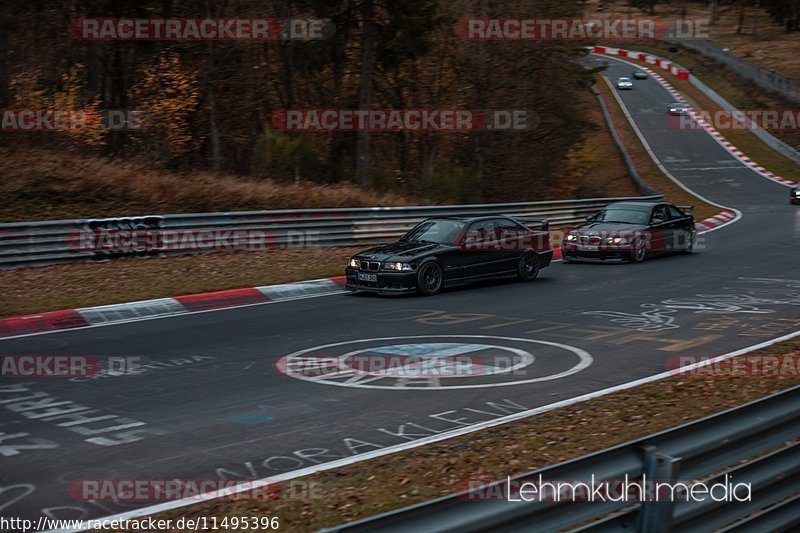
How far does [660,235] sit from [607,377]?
41.8ft

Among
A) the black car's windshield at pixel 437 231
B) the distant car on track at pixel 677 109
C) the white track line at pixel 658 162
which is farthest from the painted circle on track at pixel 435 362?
the distant car on track at pixel 677 109

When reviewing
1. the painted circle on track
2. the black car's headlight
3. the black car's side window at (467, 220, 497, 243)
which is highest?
the black car's side window at (467, 220, 497, 243)

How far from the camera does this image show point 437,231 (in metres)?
17.4

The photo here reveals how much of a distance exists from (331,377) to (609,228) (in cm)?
1316

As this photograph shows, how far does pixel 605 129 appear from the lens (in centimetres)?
6084

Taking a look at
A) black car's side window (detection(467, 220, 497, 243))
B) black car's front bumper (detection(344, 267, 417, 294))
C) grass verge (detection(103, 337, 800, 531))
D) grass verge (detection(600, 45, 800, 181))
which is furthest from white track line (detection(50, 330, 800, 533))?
grass verge (detection(600, 45, 800, 181))

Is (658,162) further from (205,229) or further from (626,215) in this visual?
(205,229)

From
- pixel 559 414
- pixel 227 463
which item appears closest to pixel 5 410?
pixel 227 463

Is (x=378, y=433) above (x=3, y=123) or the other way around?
the other way around

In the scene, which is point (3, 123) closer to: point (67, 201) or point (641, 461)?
point (67, 201)

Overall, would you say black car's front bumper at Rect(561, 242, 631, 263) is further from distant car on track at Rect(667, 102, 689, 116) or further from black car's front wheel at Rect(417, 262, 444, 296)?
distant car on track at Rect(667, 102, 689, 116)

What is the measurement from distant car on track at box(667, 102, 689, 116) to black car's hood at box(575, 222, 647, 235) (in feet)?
159

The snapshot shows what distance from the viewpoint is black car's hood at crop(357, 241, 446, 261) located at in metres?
16.1

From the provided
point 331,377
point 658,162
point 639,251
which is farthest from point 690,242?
point 658,162
